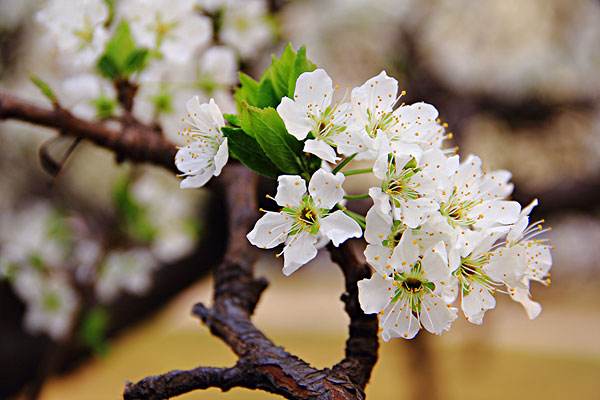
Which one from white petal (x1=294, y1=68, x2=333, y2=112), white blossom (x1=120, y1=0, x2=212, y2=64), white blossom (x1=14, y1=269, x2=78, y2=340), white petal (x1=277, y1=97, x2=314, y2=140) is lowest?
white petal (x1=277, y1=97, x2=314, y2=140)

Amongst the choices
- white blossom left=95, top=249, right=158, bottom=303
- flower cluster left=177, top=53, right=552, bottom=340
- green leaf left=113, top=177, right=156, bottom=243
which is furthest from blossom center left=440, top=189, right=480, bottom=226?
white blossom left=95, top=249, right=158, bottom=303

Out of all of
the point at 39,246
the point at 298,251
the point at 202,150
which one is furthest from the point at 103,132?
the point at 39,246

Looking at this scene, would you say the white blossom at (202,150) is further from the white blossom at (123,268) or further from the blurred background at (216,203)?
the white blossom at (123,268)

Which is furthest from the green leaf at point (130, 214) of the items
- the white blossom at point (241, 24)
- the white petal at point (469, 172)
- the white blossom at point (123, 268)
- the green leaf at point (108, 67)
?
the white petal at point (469, 172)

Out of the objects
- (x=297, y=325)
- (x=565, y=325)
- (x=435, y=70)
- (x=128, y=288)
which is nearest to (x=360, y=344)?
(x=128, y=288)

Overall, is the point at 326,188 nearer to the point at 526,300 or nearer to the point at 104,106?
the point at 526,300

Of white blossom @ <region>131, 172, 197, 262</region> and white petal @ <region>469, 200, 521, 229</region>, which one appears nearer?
white petal @ <region>469, 200, 521, 229</region>

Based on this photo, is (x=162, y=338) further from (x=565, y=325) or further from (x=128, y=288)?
(x=565, y=325)

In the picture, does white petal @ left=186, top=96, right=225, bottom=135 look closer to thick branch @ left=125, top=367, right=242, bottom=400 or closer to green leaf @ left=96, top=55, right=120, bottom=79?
thick branch @ left=125, top=367, right=242, bottom=400
